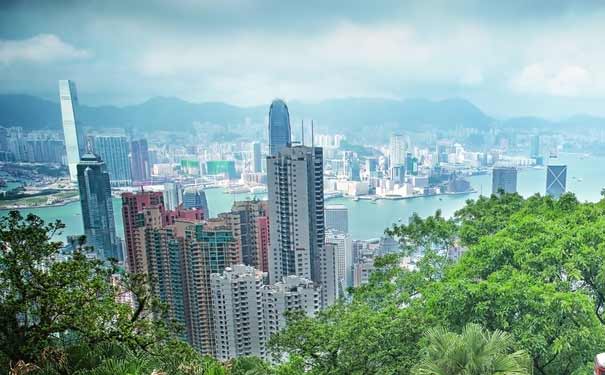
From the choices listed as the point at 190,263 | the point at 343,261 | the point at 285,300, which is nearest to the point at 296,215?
the point at 343,261

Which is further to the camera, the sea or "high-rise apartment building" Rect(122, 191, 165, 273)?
the sea

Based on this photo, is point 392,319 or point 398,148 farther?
point 398,148

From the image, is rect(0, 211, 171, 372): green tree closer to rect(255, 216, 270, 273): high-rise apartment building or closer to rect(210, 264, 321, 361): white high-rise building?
rect(210, 264, 321, 361): white high-rise building

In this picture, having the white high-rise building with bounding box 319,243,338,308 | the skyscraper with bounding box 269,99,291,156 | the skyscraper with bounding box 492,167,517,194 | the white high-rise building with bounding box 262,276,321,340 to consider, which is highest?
the skyscraper with bounding box 269,99,291,156

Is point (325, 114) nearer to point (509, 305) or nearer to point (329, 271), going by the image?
point (329, 271)

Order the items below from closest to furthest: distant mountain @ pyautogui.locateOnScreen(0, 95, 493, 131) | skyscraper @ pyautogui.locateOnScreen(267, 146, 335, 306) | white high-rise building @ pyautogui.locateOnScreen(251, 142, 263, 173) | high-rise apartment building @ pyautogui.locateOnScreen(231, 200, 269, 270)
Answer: skyscraper @ pyautogui.locateOnScreen(267, 146, 335, 306), high-rise apartment building @ pyautogui.locateOnScreen(231, 200, 269, 270), white high-rise building @ pyautogui.locateOnScreen(251, 142, 263, 173), distant mountain @ pyautogui.locateOnScreen(0, 95, 493, 131)

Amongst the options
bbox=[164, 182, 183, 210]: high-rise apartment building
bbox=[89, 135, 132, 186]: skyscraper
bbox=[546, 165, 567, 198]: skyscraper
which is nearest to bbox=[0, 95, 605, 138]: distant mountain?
bbox=[89, 135, 132, 186]: skyscraper

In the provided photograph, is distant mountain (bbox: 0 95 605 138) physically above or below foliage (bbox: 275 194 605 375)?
above

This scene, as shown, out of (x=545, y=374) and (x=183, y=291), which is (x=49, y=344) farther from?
(x=183, y=291)
